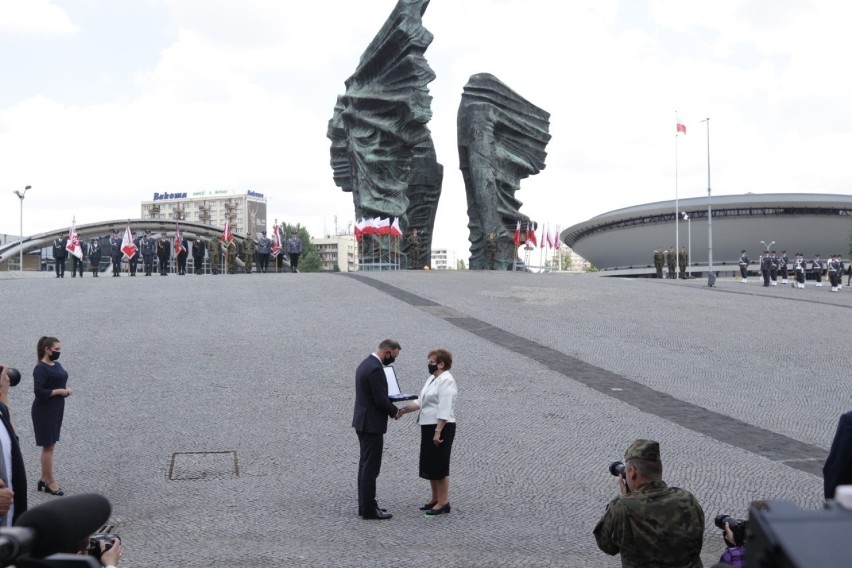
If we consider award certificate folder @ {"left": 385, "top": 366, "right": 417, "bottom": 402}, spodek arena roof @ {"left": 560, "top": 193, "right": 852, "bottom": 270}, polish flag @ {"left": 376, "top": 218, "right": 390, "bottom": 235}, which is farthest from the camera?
spodek arena roof @ {"left": 560, "top": 193, "right": 852, "bottom": 270}

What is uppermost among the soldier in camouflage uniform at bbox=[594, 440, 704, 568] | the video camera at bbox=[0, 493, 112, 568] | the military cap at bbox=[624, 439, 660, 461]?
the video camera at bbox=[0, 493, 112, 568]

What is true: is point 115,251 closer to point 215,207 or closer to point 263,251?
point 263,251

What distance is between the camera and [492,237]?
3875 cm

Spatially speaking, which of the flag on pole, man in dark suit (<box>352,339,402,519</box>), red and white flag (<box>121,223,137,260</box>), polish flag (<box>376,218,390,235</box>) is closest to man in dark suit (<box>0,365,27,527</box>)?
man in dark suit (<box>352,339,402,519</box>)

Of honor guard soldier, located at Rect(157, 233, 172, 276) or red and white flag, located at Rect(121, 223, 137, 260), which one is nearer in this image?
red and white flag, located at Rect(121, 223, 137, 260)

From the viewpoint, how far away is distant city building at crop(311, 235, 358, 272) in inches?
5655

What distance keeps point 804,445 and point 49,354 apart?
7863 millimetres

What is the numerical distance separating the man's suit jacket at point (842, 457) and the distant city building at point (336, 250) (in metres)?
139

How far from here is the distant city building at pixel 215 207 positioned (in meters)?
142

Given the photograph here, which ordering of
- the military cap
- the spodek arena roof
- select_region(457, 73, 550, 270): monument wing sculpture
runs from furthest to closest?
the spodek arena roof, select_region(457, 73, 550, 270): monument wing sculpture, the military cap

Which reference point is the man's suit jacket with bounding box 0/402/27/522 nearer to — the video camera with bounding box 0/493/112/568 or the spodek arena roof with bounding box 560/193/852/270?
the video camera with bounding box 0/493/112/568

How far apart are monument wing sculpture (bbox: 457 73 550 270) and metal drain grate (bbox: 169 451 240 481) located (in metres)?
30.4

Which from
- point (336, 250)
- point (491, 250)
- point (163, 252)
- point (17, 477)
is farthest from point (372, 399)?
point (336, 250)

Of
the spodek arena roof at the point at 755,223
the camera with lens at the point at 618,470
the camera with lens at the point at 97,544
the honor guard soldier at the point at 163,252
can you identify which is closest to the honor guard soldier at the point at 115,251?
the honor guard soldier at the point at 163,252
